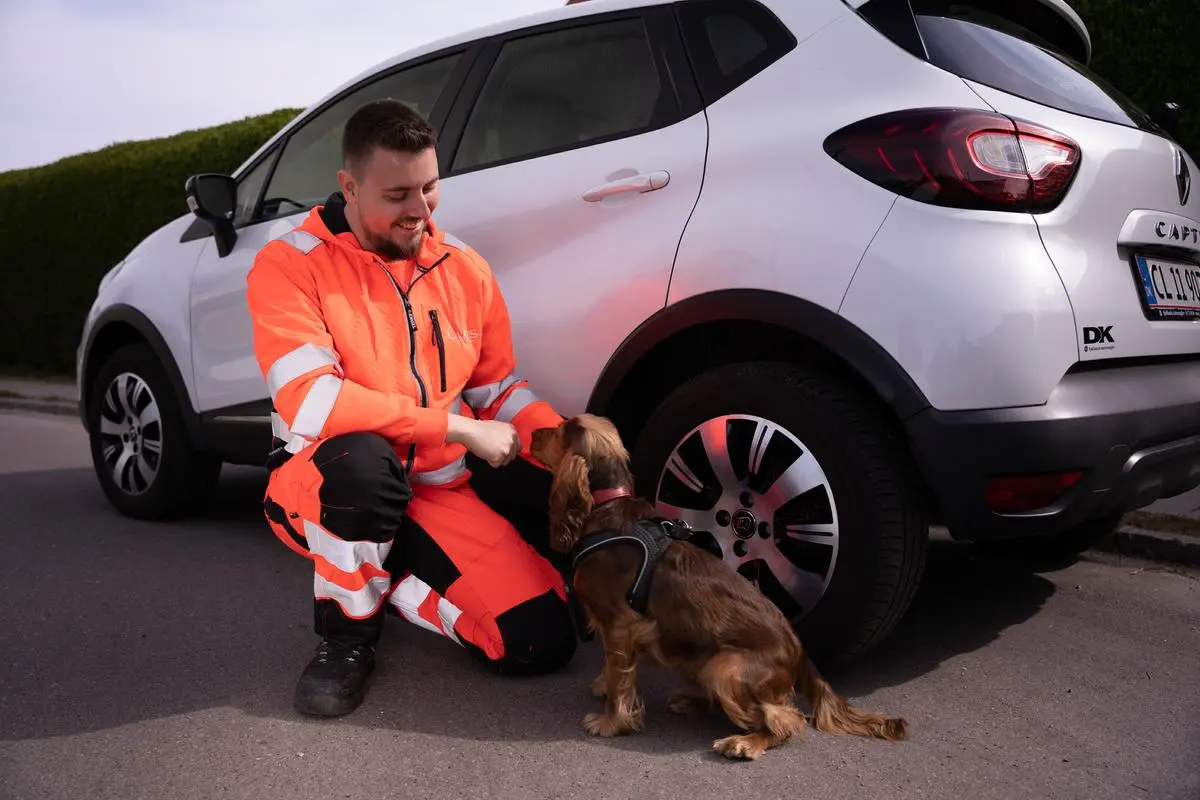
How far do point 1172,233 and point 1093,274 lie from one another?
473mm

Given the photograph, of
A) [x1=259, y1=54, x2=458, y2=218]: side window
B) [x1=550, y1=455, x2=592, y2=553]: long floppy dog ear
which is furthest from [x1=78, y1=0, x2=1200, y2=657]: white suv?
[x1=259, y1=54, x2=458, y2=218]: side window

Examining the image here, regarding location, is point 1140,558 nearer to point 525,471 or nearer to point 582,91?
point 525,471

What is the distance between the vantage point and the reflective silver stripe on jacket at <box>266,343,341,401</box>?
105 inches

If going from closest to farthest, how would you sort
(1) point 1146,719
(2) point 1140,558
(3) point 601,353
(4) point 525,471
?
(1) point 1146,719
(3) point 601,353
(4) point 525,471
(2) point 1140,558

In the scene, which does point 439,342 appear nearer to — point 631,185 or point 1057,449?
point 631,185

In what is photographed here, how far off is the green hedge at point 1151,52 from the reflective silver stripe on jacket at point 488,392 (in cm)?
423

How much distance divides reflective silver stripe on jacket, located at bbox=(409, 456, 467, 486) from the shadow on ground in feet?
1.69

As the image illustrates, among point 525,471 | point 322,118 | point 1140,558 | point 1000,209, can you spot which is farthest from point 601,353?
point 1140,558

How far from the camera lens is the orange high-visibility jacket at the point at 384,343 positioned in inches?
105

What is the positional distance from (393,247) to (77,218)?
1052 centimetres

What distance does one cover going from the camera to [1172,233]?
2.76 metres

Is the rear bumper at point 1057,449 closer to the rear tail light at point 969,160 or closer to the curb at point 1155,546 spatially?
the rear tail light at point 969,160

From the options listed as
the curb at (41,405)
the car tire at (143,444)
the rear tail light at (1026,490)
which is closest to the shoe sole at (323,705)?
the rear tail light at (1026,490)

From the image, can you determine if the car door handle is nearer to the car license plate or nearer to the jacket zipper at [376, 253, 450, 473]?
the jacket zipper at [376, 253, 450, 473]
